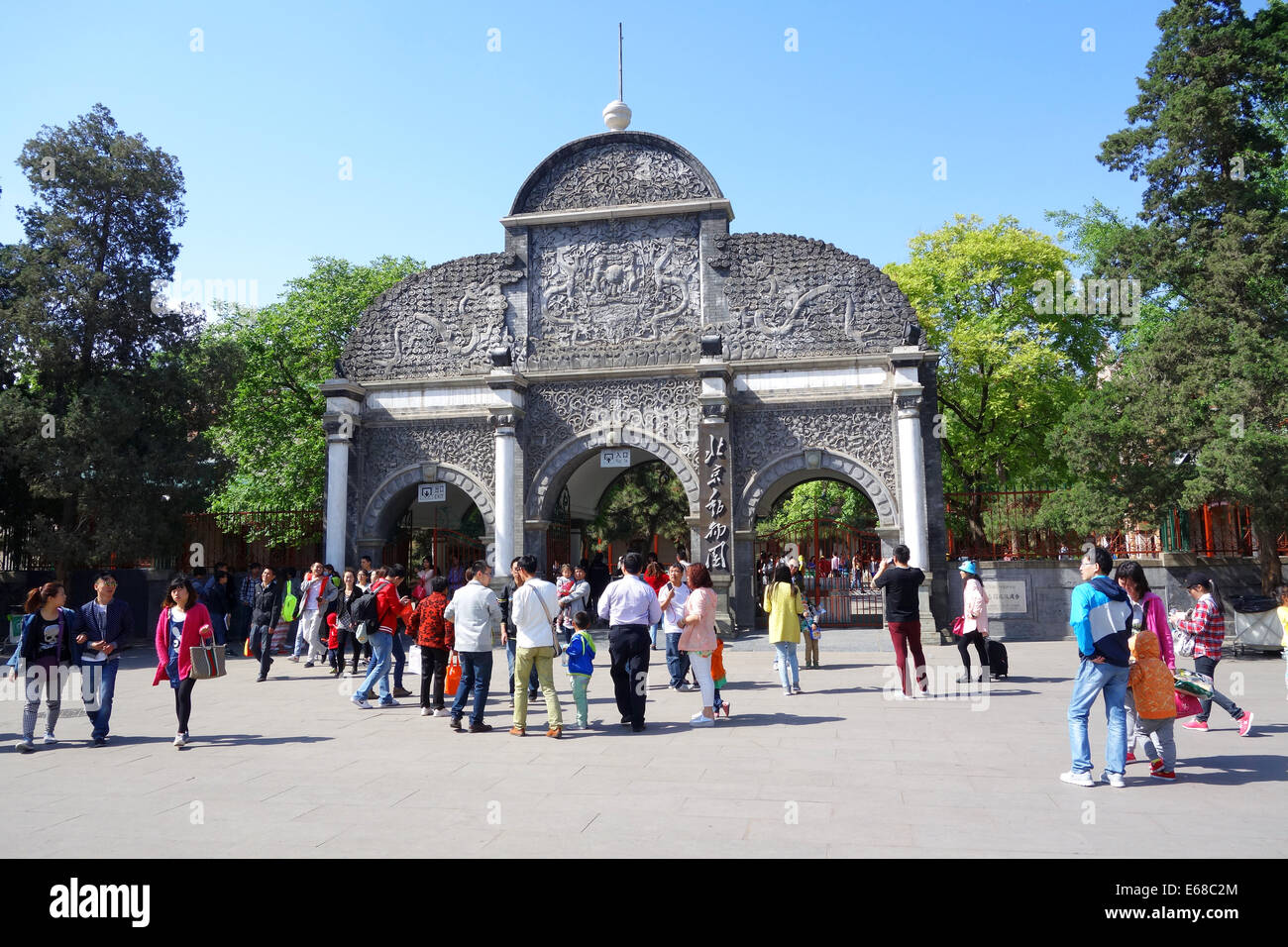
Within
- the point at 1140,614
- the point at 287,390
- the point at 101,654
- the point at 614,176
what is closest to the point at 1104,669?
the point at 1140,614

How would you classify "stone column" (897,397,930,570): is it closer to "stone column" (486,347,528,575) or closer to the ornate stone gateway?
the ornate stone gateway

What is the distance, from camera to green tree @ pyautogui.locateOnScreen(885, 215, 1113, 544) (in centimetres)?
2594

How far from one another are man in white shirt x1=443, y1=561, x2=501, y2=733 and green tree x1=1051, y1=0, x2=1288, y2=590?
12.3 metres

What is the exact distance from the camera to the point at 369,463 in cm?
2075

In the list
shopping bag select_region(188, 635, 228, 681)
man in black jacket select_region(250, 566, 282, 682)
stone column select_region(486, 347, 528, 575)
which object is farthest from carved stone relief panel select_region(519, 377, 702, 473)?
shopping bag select_region(188, 635, 228, 681)

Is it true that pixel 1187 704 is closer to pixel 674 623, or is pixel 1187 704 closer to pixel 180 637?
pixel 674 623

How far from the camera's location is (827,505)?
49.8m

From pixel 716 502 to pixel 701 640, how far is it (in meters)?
9.31

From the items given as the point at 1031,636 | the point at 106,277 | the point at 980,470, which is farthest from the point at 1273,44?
the point at 106,277

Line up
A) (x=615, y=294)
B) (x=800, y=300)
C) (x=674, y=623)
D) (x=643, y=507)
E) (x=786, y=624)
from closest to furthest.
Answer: (x=786, y=624)
(x=674, y=623)
(x=800, y=300)
(x=615, y=294)
(x=643, y=507)

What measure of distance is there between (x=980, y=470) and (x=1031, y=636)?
1102 cm

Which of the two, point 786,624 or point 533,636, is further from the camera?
point 786,624

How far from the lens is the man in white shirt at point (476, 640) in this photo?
29.6 ft

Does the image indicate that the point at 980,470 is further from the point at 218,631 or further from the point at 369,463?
the point at 218,631
